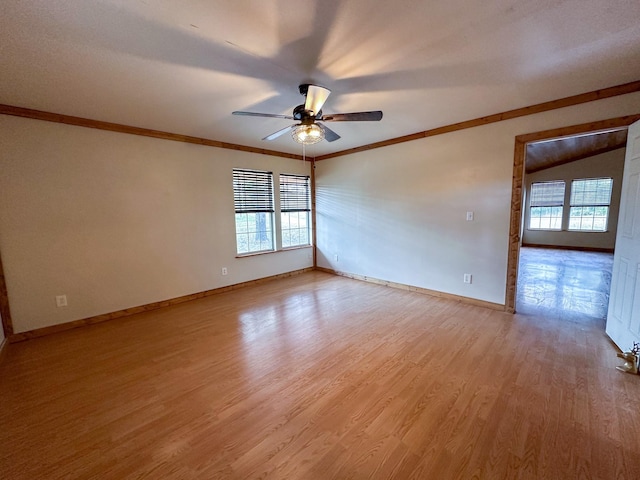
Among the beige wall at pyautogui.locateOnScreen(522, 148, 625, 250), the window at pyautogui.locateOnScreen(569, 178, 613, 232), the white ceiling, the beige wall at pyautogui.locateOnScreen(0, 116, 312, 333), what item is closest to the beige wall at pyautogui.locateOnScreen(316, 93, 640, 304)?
the white ceiling

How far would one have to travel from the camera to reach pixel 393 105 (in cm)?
291

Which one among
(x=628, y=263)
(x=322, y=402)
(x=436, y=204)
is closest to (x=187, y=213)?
(x=322, y=402)

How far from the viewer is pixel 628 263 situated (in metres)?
2.43

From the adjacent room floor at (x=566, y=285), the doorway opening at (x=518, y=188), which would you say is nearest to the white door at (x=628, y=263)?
the doorway opening at (x=518, y=188)

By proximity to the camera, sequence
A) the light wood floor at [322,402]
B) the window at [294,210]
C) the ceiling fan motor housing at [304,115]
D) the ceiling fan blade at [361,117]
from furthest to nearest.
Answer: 1. the window at [294,210]
2. the ceiling fan motor housing at [304,115]
3. the ceiling fan blade at [361,117]
4. the light wood floor at [322,402]

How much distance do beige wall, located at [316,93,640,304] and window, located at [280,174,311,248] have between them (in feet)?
1.68

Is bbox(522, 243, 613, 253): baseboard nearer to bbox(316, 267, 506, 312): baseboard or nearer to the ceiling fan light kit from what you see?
bbox(316, 267, 506, 312): baseboard

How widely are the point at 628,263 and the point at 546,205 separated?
7.56 meters

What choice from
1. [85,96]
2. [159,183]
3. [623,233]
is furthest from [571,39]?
[159,183]

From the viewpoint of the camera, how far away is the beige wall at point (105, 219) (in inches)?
111

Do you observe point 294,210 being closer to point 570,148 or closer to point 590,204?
point 570,148

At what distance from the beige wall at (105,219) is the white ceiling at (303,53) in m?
0.49

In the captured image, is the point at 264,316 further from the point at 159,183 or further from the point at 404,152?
the point at 404,152

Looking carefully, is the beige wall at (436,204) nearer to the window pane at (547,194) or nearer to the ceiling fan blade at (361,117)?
the ceiling fan blade at (361,117)
